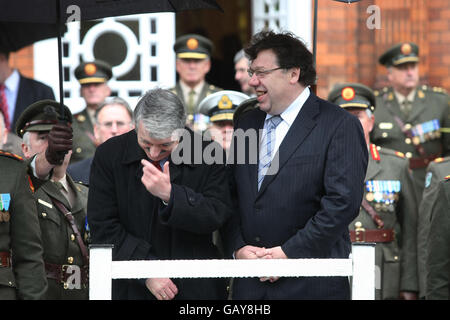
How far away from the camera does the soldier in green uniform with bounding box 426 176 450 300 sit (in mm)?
5727

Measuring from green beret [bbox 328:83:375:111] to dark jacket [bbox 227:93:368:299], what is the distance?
2194 millimetres

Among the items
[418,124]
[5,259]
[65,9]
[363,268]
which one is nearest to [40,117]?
[65,9]

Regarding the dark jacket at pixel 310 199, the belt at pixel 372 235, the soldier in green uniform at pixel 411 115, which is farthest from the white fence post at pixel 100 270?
the soldier in green uniform at pixel 411 115

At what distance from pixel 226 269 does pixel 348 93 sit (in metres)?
3.41

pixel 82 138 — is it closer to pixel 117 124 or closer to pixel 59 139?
pixel 117 124

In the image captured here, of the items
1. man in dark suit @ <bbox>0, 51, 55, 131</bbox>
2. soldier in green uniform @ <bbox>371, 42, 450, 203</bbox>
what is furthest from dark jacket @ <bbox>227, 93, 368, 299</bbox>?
man in dark suit @ <bbox>0, 51, 55, 131</bbox>

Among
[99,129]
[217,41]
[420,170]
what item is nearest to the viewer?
[99,129]

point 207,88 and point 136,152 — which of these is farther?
point 207,88

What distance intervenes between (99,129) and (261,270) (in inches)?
140

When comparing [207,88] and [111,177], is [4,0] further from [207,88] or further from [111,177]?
[207,88]

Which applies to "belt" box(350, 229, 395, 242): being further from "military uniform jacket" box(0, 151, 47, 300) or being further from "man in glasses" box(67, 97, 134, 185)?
"military uniform jacket" box(0, 151, 47, 300)
